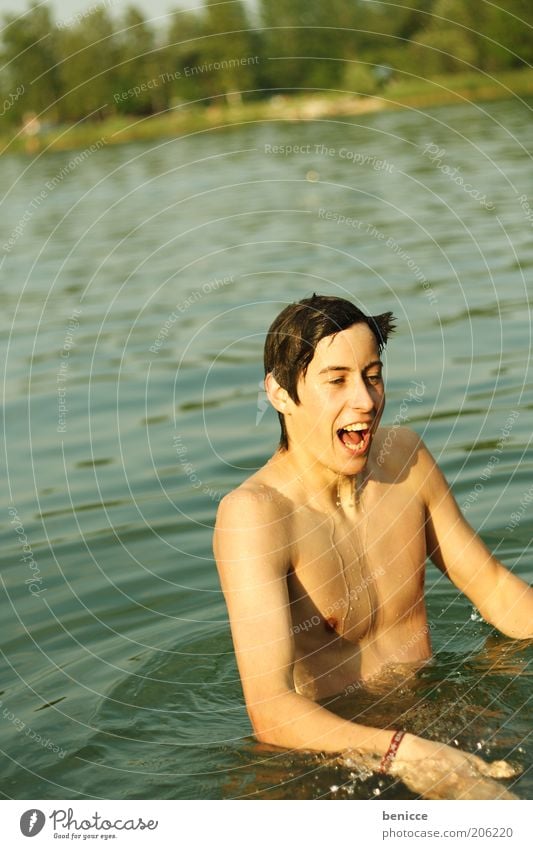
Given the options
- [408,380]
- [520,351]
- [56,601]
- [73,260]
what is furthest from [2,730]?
[73,260]

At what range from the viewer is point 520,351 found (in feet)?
36.3

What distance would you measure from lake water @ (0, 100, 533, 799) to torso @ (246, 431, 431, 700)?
0.58ft

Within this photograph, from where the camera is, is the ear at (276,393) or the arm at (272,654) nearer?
the arm at (272,654)

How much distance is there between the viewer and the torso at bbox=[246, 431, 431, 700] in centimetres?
467

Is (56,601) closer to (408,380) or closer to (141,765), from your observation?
(141,765)

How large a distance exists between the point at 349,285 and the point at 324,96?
140 feet

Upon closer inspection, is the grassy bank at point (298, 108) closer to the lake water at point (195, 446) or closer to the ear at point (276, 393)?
the lake water at point (195, 446)

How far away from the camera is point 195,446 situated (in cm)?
943

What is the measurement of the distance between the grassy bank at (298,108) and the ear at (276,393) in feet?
127

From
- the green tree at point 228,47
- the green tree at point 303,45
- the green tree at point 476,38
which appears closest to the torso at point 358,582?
the green tree at point 228,47

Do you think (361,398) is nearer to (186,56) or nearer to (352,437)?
(352,437)

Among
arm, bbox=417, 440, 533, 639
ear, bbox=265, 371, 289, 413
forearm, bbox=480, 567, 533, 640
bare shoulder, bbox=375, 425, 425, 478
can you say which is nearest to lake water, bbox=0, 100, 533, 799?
forearm, bbox=480, 567, 533, 640
